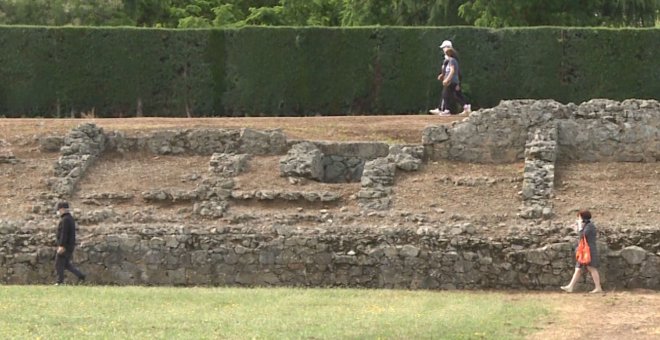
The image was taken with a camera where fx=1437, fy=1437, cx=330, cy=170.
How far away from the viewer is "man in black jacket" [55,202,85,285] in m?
23.8

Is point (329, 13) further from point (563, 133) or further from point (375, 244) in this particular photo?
point (375, 244)

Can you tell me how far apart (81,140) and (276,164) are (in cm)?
407

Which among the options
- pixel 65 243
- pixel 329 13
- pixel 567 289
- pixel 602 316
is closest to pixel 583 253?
pixel 567 289

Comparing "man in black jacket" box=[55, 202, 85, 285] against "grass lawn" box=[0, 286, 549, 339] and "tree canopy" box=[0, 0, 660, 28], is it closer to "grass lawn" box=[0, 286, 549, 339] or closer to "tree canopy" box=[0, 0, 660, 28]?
"grass lawn" box=[0, 286, 549, 339]

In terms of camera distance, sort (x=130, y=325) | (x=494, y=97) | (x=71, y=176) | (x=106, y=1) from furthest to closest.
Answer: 1. (x=106, y=1)
2. (x=494, y=97)
3. (x=71, y=176)
4. (x=130, y=325)

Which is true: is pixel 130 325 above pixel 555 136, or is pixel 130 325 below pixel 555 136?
below

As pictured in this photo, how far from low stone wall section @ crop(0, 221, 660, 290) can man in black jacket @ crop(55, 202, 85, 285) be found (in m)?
0.88

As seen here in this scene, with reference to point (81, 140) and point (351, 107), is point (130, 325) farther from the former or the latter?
point (351, 107)

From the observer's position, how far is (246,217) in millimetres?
25516

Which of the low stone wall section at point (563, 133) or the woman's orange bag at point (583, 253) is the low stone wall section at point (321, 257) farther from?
the low stone wall section at point (563, 133)

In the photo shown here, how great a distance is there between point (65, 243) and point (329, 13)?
94.1ft

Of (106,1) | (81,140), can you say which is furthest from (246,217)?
(106,1)

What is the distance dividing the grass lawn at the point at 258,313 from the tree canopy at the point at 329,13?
66.9 feet

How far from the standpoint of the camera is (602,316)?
20266mm
